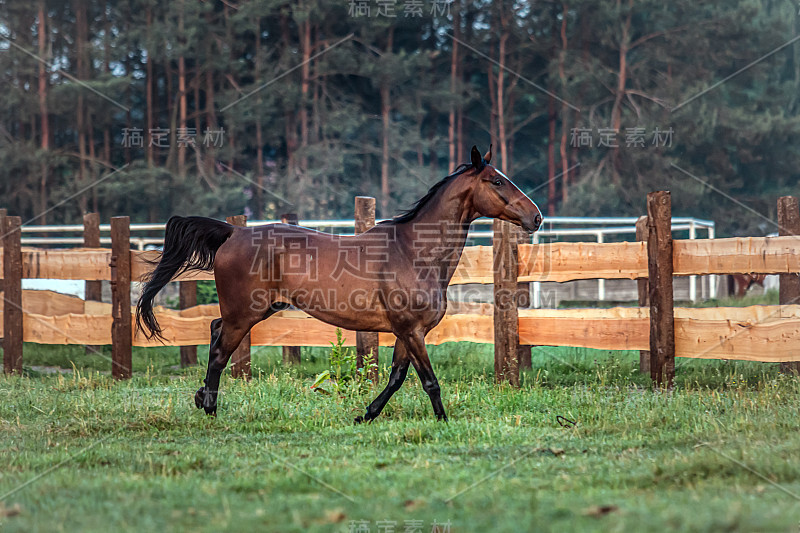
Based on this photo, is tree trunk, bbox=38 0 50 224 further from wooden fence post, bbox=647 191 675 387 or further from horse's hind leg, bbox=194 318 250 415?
wooden fence post, bbox=647 191 675 387

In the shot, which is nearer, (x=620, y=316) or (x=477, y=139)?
(x=620, y=316)

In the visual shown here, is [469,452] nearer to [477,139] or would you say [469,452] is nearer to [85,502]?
[85,502]

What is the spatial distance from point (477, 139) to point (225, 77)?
784 cm

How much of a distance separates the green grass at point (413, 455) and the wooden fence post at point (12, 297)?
894mm

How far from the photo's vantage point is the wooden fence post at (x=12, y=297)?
8.64 m

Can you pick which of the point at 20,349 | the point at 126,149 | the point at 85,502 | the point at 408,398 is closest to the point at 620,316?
the point at 408,398

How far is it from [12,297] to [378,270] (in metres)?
5.20

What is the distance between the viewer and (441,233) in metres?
6.04

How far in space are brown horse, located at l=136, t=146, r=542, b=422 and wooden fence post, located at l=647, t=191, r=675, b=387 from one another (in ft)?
5.59

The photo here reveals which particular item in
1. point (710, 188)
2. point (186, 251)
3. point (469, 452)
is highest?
point (710, 188)

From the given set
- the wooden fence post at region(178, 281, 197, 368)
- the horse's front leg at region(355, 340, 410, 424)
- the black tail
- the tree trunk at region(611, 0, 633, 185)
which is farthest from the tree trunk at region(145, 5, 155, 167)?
the horse's front leg at region(355, 340, 410, 424)

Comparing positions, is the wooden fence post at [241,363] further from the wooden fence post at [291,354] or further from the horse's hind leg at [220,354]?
the horse's hind leg at [220,354]

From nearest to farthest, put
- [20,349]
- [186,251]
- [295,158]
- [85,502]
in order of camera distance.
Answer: [85,502]
[186,251]
[20,349]
[295,158]

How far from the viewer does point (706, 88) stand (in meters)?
21.0
